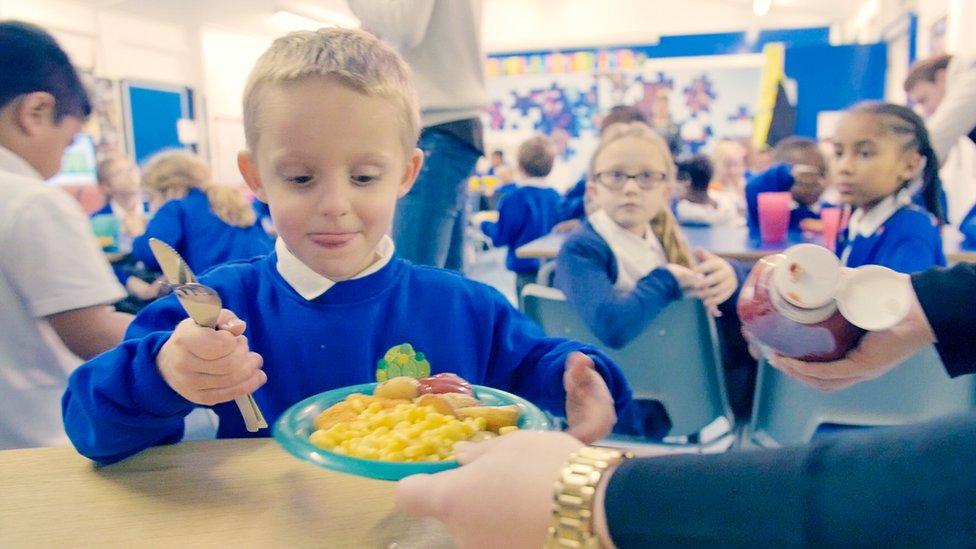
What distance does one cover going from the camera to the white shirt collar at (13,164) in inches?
53.3

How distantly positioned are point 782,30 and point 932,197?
8.24m

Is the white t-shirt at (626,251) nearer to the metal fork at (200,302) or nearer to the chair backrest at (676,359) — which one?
the chair backrest at (676,359)

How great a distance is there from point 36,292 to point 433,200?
0.95 metres

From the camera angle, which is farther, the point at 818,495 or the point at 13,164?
the point at 13,164

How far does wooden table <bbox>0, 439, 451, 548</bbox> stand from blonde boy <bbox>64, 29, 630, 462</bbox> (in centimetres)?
5

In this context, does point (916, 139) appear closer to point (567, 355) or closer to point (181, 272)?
point (567, 355)

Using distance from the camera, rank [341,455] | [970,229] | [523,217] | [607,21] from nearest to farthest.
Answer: [341,455], [970,229], [523,217], [607,21]

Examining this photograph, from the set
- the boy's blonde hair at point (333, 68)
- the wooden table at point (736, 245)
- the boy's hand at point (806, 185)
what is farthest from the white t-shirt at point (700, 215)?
the boy's blonde hair at point (333, 68)

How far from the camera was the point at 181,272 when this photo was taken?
0.74 metres

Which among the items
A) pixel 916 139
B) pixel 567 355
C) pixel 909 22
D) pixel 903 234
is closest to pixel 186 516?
pixel 567 355

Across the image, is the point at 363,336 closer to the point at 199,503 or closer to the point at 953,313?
the point at 199,503

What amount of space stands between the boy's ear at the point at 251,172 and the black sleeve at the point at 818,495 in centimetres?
68

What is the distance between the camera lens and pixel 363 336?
3.40 feet

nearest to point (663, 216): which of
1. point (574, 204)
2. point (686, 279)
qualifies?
point (686, 279)
